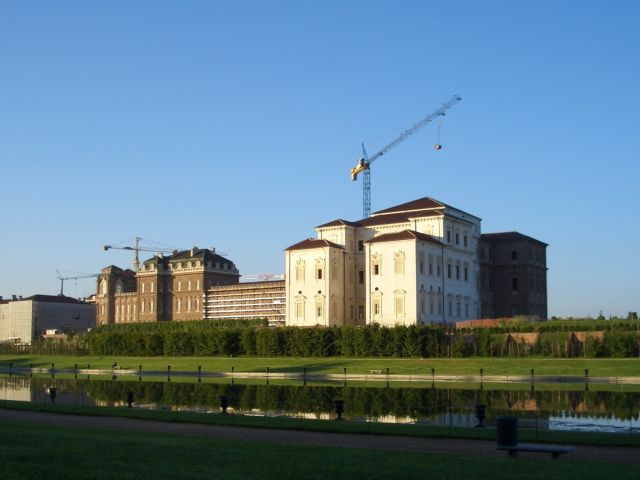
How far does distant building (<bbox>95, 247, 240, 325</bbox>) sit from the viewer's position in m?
138

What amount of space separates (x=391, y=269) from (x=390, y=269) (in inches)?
4.7

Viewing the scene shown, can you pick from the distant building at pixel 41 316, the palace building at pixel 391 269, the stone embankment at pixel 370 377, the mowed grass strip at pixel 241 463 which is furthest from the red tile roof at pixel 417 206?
the distant building at pixel 41 316

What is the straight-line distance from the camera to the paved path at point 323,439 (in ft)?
68.3

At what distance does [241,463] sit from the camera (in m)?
17.0

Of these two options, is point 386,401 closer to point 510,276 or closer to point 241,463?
point 241,463

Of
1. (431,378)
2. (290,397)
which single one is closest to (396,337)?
(431,378)

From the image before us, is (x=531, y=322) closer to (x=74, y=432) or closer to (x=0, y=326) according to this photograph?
(x=74, y=432)

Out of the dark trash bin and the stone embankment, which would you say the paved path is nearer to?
the dark trash bin

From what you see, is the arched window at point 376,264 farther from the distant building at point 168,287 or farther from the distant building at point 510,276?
the distant building at point 168,287

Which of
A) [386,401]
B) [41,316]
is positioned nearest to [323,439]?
[386,401]

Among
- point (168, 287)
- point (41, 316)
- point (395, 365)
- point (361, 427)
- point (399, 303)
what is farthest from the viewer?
point (41, 316)

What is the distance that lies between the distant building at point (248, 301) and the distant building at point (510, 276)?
30899mm

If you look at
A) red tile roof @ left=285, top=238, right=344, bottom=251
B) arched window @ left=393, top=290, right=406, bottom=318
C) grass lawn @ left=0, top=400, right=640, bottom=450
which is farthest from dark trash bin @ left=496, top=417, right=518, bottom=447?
red tile roof @ left=285, top=238, right=344, bottom=251

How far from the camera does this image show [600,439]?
76.1 feet
